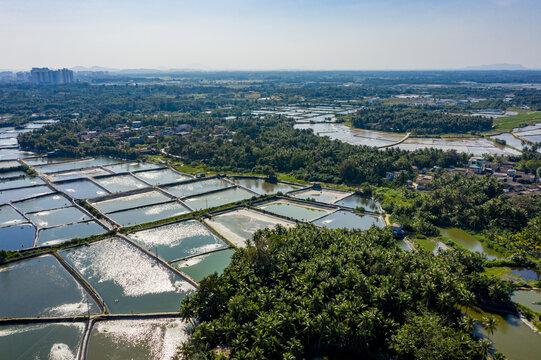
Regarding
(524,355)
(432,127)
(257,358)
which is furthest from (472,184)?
(432,127)

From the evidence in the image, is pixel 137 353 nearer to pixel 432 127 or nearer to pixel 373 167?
pixel 373 167

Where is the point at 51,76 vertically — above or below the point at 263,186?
above

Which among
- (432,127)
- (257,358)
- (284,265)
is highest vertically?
(432,127)

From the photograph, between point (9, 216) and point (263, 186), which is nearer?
point (9, 216)

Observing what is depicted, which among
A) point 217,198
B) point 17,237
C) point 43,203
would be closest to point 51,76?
point 43,203

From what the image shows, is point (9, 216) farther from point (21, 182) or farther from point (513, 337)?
point (513, 337)

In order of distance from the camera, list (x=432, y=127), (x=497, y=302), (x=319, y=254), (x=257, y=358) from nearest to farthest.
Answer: (x=257, y=358) → (x=497, y=302) → (x=319, y=254) → (x=432, y=127)
